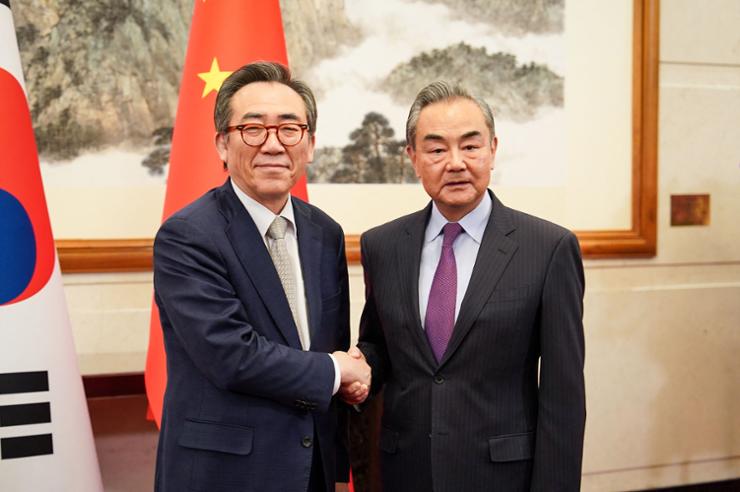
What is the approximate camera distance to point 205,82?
2314 mm

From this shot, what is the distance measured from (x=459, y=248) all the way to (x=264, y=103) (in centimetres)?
58

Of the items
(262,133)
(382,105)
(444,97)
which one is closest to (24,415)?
(262,133)

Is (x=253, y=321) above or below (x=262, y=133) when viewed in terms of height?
below

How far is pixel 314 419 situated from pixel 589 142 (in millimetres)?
2279

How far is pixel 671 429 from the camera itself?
3533 millimetres

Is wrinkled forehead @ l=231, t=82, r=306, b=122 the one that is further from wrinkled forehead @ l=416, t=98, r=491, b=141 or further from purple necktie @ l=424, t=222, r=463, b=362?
purple necktie @ l=424, t=222, r=463, b=362

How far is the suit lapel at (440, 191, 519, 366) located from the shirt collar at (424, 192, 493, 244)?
28 millimetres

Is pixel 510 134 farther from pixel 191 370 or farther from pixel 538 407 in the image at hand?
pixel 191 370

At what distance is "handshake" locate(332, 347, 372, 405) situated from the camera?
5.35 feet

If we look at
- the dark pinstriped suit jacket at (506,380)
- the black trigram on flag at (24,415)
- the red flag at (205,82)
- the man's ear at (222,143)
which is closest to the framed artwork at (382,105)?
the red flag at (205,82)

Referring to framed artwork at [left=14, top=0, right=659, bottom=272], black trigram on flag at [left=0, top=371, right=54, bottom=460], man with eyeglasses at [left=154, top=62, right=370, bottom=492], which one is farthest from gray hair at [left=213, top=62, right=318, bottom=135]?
framed artwork at [left=14, top=0, right=659, bottom=272]

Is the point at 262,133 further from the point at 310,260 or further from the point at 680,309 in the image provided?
the point at 680,309

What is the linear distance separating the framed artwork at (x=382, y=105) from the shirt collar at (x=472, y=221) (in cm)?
128

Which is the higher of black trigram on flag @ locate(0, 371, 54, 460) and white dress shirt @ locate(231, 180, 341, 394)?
white dress shirt @ locate(231, 180, 341, 394)
